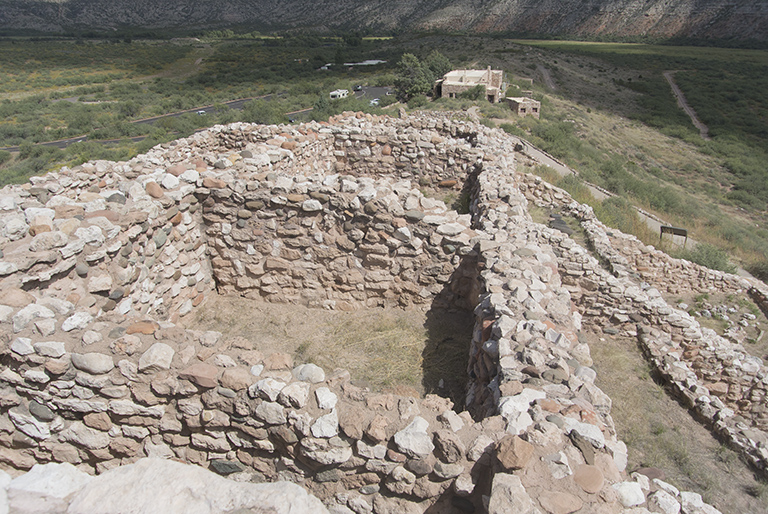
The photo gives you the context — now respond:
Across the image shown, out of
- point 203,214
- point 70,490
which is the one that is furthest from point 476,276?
point 70,490

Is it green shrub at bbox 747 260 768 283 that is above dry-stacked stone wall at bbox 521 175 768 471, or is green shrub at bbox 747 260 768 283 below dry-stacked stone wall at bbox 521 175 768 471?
below

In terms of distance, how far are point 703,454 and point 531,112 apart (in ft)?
91.1

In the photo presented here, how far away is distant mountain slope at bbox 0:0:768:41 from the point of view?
302ft

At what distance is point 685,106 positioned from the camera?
52.7m

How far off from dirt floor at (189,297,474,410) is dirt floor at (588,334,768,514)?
229 centimetres

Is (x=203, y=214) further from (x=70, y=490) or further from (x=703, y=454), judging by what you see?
(x=703, y=454)

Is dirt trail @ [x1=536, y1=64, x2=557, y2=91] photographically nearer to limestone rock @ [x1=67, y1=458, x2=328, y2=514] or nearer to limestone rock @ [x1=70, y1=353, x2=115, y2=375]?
limestone rock @ [x1=70, y1=353, x2=115, y2=375]

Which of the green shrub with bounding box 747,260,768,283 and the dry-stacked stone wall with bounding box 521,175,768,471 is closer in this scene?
the dry-stacked stone wall with bounding box 521,175,768,471

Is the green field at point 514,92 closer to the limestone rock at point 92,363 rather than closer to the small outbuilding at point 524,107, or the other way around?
the small outbuilding at point 524,107

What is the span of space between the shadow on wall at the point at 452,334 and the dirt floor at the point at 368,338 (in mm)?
12

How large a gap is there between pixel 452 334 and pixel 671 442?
3035 millimetres

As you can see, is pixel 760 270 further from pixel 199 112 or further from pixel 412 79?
pixel 199 112

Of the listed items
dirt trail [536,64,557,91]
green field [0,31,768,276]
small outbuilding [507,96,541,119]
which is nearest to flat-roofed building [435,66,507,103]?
small outbuilding [507,96,541,119]

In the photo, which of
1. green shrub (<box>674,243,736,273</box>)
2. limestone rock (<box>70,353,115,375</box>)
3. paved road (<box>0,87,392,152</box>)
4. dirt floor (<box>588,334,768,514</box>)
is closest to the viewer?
limestone rock (<box>70,353,115,375</box>)
